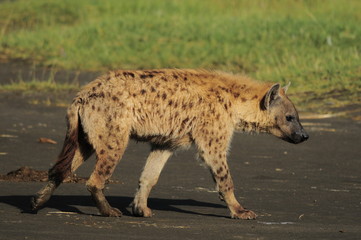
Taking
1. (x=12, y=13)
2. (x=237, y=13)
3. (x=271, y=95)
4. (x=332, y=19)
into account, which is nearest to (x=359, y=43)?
(x=332, y=19)

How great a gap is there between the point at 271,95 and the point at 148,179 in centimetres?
106

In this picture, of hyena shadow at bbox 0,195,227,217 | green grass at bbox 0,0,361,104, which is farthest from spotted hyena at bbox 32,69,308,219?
green grass at bbox 0,0,361,104

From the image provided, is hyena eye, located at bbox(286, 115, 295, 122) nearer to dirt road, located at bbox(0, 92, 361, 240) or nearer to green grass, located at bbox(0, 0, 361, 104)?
dirt road, located at bbox(0, 92, 361, 240)

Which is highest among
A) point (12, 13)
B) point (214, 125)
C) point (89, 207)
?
point (214, 125)

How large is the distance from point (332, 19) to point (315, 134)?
6.73 m

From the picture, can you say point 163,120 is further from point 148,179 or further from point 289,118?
point 289,118

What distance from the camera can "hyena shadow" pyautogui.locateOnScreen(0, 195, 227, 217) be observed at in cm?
676

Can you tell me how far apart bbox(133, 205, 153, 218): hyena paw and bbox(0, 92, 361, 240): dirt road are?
0.07 metres

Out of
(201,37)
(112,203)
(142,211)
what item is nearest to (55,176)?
(142,211)

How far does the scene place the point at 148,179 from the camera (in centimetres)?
710

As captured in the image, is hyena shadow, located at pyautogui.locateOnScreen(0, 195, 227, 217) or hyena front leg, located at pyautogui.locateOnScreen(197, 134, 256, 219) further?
hyena front leg, located at pyautogui.locateOnScreen(197, 134, 256, 219)

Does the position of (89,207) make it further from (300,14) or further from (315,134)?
(300,14)

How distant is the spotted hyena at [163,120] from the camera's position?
6.59 m

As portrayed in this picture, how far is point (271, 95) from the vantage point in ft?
24.5
